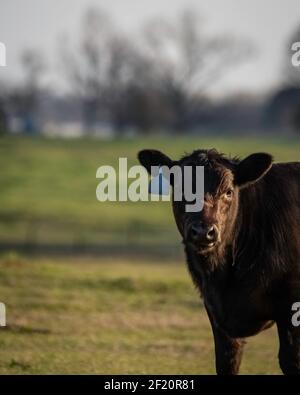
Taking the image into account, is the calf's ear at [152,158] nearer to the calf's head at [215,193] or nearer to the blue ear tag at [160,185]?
the calf's head at [215,193]

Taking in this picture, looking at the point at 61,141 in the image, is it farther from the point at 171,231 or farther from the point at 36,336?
the point at 36,336

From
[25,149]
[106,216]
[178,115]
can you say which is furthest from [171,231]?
[178,115]

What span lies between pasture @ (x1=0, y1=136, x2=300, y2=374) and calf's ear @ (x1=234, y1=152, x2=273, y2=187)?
11.3 feet

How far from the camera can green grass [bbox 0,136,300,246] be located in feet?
147

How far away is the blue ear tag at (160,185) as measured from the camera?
919 cm

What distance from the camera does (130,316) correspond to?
56.5 ft

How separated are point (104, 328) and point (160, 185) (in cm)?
687

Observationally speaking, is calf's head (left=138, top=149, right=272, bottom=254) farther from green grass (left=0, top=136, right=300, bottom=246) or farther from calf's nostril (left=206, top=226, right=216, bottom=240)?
green grass (left=0, top=136, right=300, bottom=246)

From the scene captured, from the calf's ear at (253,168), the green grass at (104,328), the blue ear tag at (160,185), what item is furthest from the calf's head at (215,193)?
the green grass at (104,328)

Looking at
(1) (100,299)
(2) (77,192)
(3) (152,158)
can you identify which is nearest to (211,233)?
(3) (152,158)

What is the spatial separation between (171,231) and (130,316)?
2991 cm
